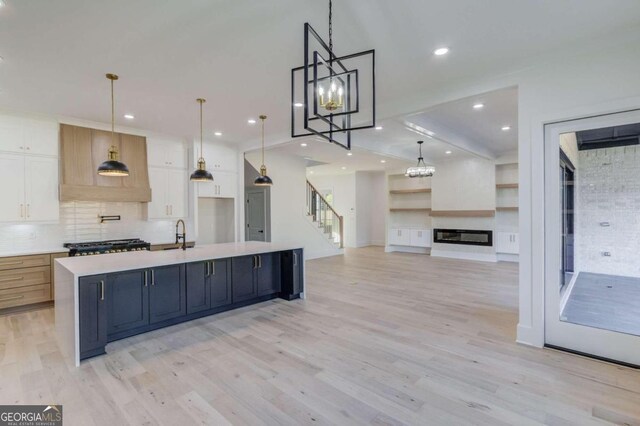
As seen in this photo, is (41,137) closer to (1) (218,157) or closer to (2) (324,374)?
(1) (218,157)

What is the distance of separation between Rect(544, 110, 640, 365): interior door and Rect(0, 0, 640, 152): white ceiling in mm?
974

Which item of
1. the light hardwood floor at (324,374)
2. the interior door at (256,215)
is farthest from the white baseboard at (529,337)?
the interior door at (256,215)

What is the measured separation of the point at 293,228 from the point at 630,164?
6732 millimetres

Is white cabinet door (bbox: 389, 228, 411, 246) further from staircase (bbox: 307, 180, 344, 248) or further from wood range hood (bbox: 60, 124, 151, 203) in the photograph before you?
wood range hood (bbox: 60, 124, 151, 203)

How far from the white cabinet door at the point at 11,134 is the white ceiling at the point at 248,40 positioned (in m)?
0.84

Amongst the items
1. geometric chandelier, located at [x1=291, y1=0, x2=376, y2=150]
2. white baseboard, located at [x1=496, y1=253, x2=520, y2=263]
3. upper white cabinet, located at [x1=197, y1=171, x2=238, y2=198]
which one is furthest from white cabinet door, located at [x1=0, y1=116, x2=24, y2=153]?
white baseboard, located at [x1=496, y1=253, x2=520, y2=263]

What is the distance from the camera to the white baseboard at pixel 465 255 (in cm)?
873

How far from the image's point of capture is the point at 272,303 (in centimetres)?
489

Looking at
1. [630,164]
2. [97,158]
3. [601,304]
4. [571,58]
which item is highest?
[571,58]

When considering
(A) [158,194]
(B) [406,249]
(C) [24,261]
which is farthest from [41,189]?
(B) [406,249]

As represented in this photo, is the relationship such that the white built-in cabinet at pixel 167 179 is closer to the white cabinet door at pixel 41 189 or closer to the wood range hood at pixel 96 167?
the wood range hood at pixel 96 167

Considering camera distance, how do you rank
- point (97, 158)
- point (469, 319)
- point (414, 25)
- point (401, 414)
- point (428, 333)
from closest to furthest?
A: point (401, 414), point (414, 25), point (428, 333), point (469, 319), point (97, 158)

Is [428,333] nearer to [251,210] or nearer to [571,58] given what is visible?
[571,58]

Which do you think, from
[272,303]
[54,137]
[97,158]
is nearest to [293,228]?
[272,303]
